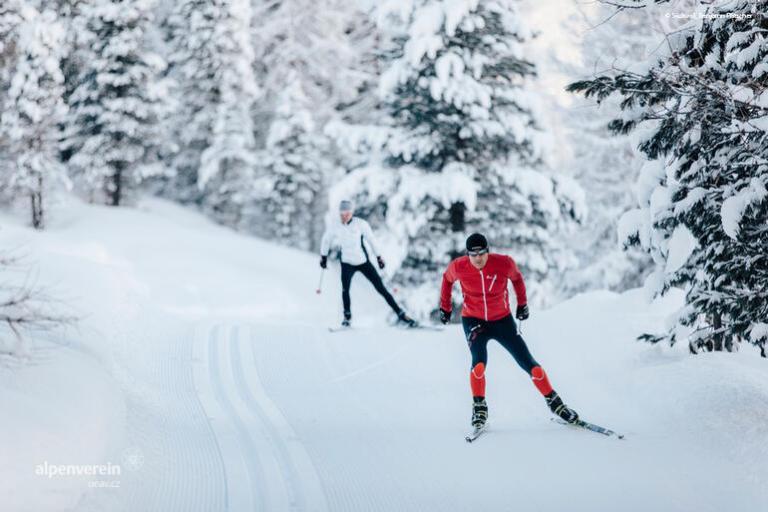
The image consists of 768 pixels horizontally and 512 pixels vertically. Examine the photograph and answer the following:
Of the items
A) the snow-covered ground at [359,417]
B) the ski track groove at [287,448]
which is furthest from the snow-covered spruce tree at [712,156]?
the ski track groove at [287,448]

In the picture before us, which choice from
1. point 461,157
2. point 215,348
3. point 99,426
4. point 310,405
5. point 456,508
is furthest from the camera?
point 461,157

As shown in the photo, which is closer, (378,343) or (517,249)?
(378,343)

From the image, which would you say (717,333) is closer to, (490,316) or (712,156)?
(712,156)

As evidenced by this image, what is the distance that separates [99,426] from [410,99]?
10.5 metres

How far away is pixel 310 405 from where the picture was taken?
7.24m

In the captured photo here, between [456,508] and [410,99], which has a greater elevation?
[410,99]

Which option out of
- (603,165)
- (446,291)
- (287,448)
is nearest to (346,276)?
(446,291)

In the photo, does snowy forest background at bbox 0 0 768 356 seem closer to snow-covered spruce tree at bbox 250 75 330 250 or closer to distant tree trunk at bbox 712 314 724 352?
distant tree trunk at bbox 712 314 724 352

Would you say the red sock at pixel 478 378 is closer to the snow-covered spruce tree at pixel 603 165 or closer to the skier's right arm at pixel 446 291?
the skier's right arm at pixel 446 291

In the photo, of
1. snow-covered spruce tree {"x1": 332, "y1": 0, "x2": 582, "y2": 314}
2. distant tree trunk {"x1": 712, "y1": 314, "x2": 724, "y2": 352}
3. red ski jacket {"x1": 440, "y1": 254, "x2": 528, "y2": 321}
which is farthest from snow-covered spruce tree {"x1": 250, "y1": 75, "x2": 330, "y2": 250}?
red ski jacket {"x1": 440, "y1": 254, "x2": 528, "y2": 321}

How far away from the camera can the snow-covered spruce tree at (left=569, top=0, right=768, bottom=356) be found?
18.1ft

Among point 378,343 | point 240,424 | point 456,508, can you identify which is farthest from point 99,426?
point 378,343

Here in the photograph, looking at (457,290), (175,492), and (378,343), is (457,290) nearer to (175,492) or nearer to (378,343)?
(378,343)

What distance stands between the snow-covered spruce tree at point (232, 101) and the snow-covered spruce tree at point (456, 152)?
824 inches
